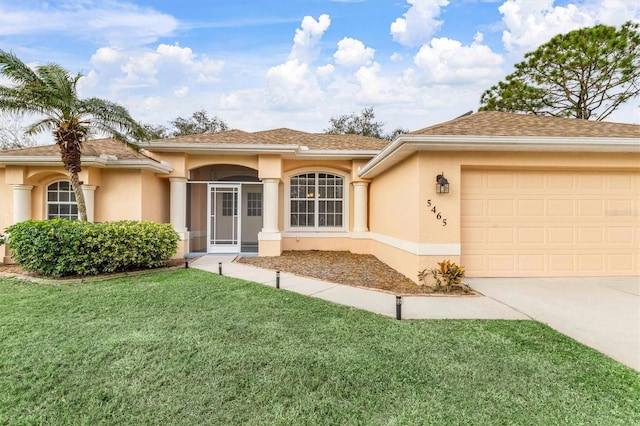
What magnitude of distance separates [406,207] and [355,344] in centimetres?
452

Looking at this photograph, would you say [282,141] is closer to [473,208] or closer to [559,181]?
[473,208]

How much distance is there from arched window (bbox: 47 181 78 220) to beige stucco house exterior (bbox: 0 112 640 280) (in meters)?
0.04

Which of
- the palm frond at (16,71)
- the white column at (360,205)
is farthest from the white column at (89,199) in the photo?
the white column at (360,205)

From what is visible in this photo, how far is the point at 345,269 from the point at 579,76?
2311cm

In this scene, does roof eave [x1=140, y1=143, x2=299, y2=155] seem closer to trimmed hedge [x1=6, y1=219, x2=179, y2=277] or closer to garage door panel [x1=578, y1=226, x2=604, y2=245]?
trimmed hedge [x1=6, y1=219, x2=179, y2=277]

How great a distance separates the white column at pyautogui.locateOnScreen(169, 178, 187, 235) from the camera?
1088cm

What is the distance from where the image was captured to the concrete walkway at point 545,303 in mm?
4086

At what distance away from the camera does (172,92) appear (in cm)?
1658

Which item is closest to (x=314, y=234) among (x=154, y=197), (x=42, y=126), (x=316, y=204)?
(x=316, y=204)

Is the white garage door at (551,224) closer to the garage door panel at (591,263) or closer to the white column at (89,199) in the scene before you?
the garage door panel at (591,263)

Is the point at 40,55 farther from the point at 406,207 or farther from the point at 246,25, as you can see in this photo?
the point at 406,207

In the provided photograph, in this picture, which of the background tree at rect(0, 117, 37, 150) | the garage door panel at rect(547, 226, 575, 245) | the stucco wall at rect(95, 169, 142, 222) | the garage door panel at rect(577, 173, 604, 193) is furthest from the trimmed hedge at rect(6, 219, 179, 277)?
the background tree at rect(0, 117, 37, 150)

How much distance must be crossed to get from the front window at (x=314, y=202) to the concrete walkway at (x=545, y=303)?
498cm


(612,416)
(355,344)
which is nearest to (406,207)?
(355,344)
